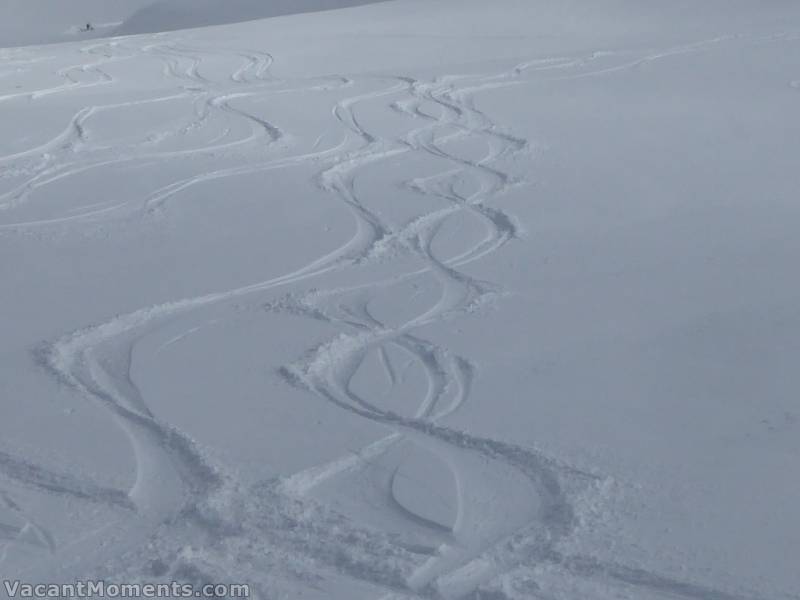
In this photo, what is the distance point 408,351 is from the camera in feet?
12.4

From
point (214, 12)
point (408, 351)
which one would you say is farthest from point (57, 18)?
point (408, 351)

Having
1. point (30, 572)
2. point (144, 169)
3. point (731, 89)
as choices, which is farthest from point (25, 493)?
point (731, 89)

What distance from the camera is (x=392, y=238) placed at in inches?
198

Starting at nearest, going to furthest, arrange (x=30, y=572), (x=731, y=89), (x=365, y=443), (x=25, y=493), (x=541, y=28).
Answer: (x=30, y=572) → (x=25, y=493) → (x=365, y=443) → (x=731, y=89) → (x=541, y=28)

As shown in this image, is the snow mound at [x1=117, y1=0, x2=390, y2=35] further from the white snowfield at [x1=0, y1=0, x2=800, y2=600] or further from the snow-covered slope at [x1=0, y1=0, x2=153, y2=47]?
the white snowfield at [x1=0, y1=0, x2=800, y2=600]

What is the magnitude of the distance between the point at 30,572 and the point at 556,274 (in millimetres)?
2568

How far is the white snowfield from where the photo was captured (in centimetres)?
264

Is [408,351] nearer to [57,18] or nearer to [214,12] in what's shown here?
[214,12]

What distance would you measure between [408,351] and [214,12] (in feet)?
58.9

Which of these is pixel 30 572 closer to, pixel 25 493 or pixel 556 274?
pixel 25 493

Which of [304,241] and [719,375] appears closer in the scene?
[719,375]

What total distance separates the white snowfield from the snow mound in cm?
1216

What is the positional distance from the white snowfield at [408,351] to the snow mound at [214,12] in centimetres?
1216

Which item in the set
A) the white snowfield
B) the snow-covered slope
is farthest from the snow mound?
the white snowfield
